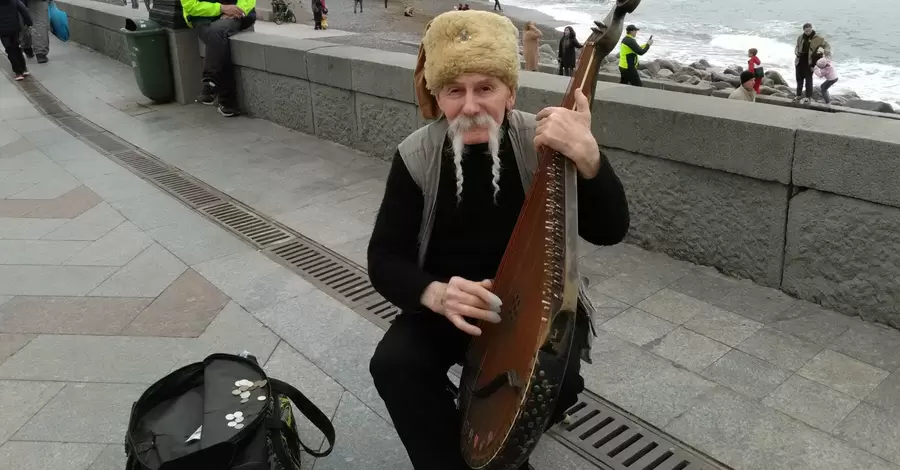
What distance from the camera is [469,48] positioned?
1.95m

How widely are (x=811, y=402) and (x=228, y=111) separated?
7.42 meters

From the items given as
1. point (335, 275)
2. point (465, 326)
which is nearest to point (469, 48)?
point (465, 326)

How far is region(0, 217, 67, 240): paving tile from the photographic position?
509cm

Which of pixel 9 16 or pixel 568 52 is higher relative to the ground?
pixel 9 16

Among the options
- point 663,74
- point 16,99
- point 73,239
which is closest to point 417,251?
point 73,239

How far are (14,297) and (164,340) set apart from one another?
4.01ft

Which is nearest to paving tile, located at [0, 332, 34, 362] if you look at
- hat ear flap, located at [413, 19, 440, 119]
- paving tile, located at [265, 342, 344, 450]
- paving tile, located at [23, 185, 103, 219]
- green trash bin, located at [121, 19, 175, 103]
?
paving tile, located at [265, 342, 344, 450]

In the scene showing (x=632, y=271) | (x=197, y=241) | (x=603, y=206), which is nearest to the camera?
(x=603, y=206)

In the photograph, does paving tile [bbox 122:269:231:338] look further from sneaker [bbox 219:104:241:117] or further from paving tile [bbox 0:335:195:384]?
sneaker [bbox 219:104:241:117]

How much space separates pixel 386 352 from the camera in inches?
84.6

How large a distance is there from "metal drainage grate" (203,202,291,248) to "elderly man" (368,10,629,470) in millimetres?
2814

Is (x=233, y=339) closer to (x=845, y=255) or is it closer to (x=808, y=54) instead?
(x=845, y=255)

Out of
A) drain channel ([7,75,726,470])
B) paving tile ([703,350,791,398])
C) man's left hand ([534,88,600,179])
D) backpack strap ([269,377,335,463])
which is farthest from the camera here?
paving tile ([703,350,791,398])

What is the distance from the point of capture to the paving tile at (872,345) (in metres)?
3.18
